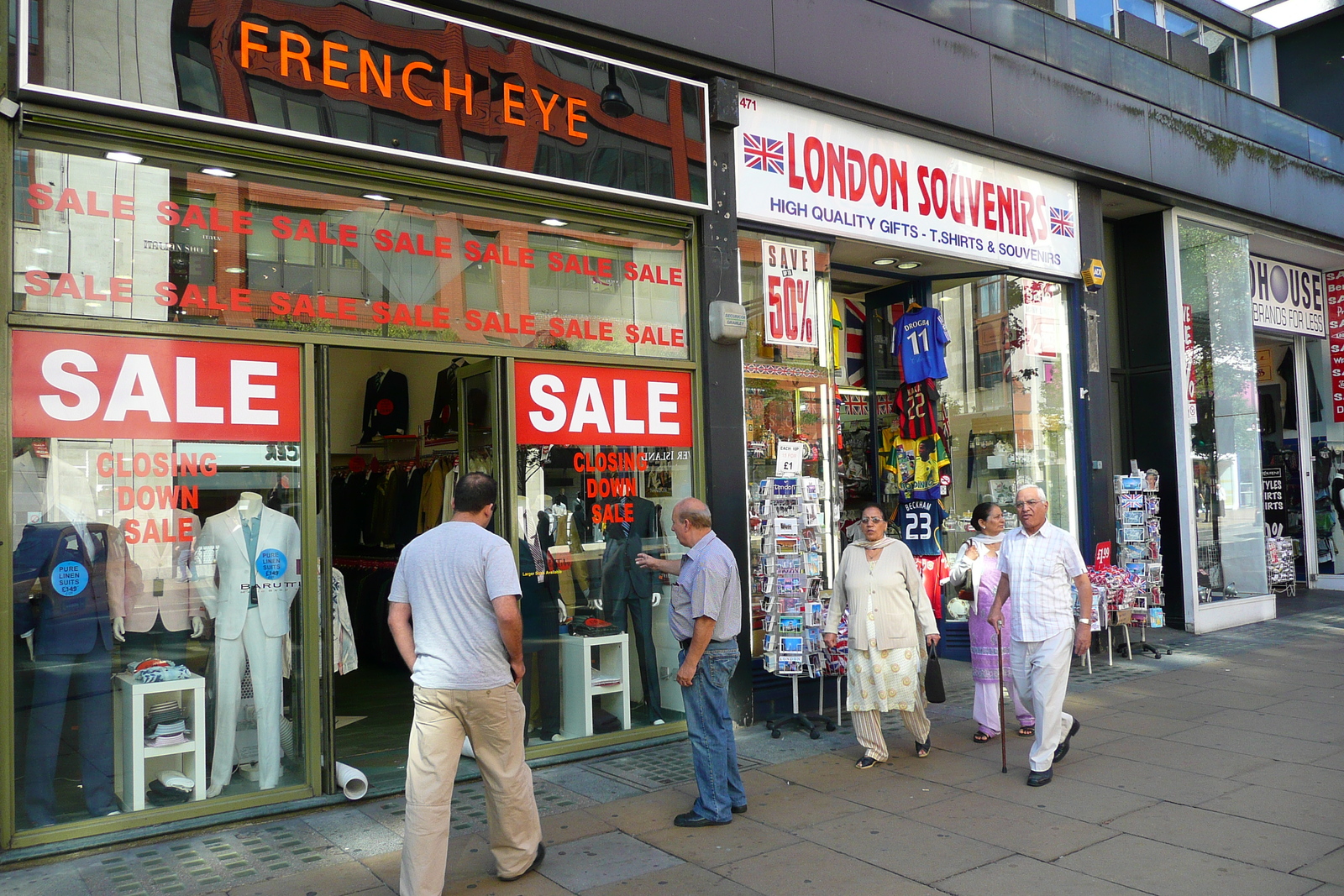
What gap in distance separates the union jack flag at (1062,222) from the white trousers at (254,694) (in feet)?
27.9

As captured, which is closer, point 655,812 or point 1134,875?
point 1134,875

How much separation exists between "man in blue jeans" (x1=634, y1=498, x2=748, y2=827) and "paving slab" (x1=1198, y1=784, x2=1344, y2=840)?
2674 mm

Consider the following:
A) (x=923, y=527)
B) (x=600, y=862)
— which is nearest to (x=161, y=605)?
(x=600, y=862)

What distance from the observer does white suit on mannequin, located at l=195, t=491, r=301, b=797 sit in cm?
543

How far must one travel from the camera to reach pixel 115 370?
512 cm

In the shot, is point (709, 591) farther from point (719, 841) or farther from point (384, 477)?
point (384, 477)

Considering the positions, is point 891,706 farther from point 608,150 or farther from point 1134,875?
point 608,150

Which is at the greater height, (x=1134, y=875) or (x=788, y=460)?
(x=788, y=460)

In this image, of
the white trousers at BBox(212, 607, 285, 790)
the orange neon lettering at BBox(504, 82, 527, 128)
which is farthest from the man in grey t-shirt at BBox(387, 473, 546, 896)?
the orange neon lettering at BBox(504, 82, 527, 128)

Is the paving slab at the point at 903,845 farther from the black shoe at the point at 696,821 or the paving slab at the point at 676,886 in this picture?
the paving slab at the point at 676,886

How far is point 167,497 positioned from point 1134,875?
517 cm

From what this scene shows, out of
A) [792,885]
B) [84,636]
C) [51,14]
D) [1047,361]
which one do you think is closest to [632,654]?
[792,885]

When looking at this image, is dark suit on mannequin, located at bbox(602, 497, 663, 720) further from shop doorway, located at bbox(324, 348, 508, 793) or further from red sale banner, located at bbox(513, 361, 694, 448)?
shop doorway, located at bbox(324, 348, 508, 793)

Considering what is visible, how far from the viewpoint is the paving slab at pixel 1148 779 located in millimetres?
5527
